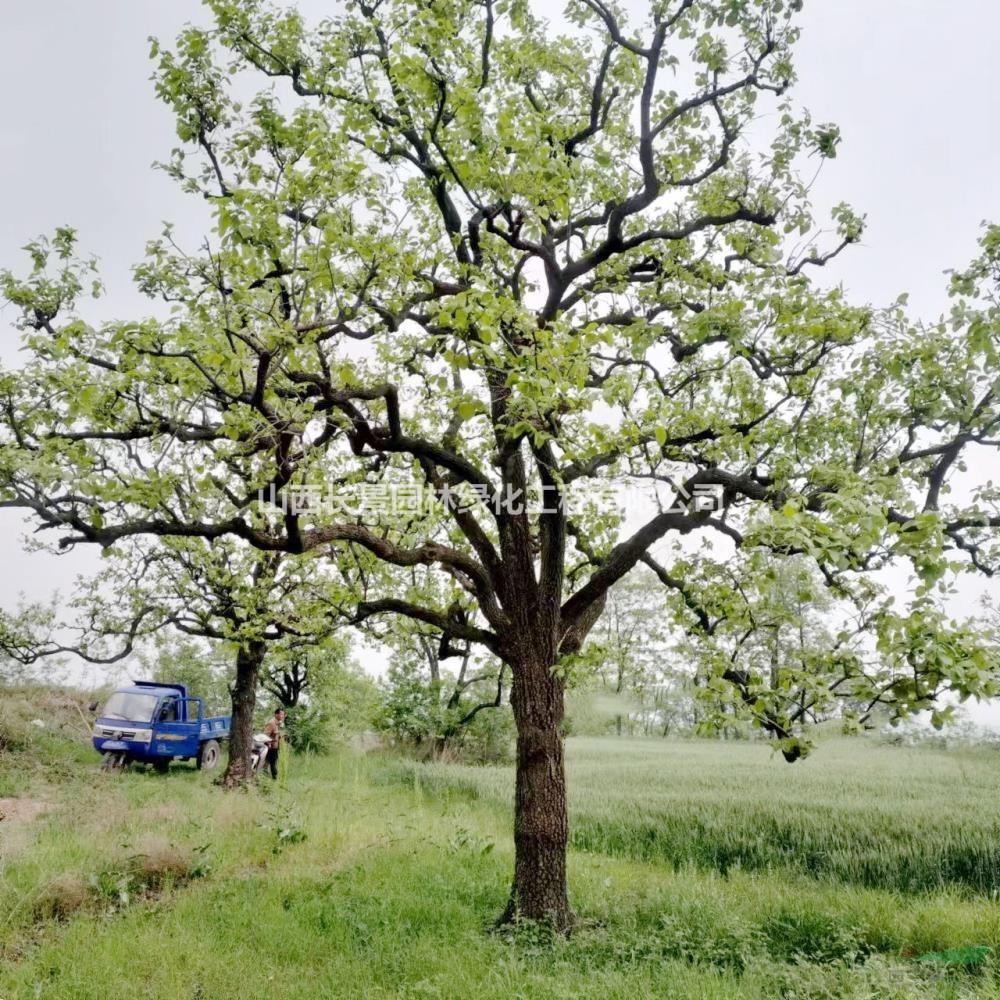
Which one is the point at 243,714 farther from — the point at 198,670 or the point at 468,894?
the point at 198,670

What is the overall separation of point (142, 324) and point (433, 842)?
31.5 ft

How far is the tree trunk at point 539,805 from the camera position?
26.8 feet

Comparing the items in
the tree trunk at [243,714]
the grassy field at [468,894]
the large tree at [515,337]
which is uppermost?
the large tree at [515,337]

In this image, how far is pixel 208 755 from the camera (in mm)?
23344

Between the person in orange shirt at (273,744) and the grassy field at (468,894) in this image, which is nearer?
the grassy field at (468,894)

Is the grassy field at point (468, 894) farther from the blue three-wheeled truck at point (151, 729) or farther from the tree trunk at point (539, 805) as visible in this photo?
the blue three-wheeled truck at point (151, 729)

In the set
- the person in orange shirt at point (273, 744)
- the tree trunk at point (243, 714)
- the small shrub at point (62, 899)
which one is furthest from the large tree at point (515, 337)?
the person in orange shirt at point (273, 744)

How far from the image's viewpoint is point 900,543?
4.52 meters

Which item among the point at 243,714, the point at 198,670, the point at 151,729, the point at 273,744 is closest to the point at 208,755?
the point at 273,744

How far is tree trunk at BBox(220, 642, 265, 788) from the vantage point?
19219mm

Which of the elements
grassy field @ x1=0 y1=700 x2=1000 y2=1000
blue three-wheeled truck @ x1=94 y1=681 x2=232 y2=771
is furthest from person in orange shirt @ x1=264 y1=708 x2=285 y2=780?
grassy field @ x1=0 y1=700 x2=1000 y2=1000

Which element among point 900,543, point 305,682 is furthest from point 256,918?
point 305,682

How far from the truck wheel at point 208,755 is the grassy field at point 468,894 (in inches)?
206

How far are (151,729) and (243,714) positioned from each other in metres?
3.92
